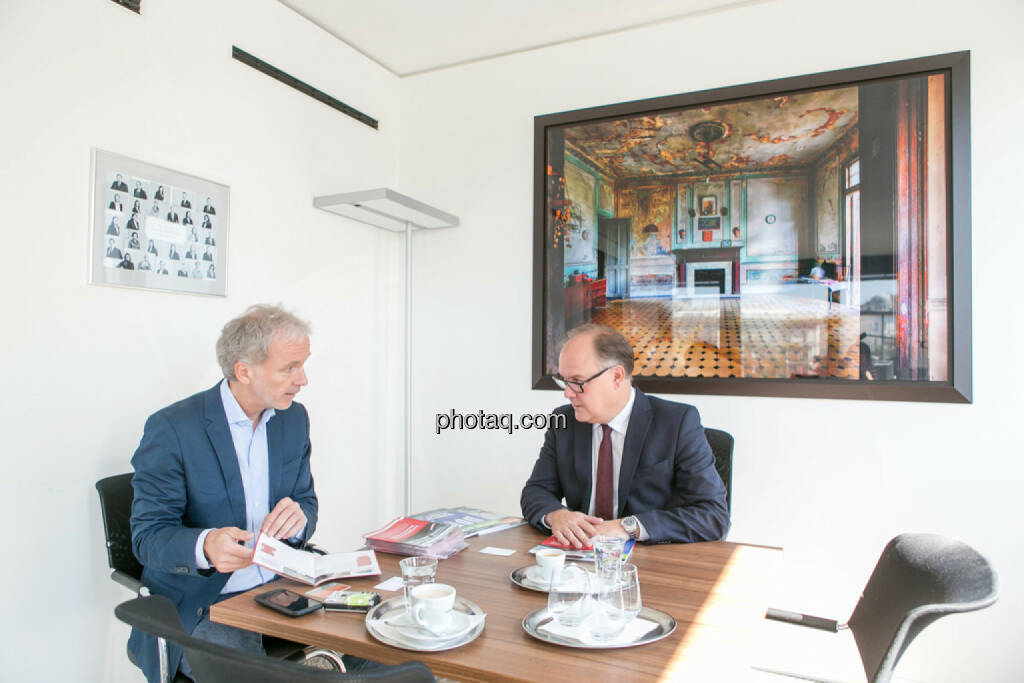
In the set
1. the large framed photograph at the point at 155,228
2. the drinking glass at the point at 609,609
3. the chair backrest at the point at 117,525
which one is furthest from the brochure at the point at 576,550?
the large framed photograph at the point at 155,228

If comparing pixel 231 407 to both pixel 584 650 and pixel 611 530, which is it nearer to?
pixel 611 530

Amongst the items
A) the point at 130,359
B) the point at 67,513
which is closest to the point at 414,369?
the point at 130,359

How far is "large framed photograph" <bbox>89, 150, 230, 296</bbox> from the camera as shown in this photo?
2.59m

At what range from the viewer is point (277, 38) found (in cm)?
346

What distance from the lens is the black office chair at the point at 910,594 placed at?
1321mm

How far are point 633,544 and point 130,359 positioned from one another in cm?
207

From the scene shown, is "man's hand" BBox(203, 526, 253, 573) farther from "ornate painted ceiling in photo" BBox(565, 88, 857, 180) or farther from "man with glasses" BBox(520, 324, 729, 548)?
"ornate painted ceiling in photo" BBox(565, 88, 857, 180)

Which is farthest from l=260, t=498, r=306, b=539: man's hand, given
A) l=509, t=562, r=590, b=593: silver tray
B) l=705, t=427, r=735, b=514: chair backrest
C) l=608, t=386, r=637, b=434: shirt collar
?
l=705, t=427, r=735, b=514: chair backrest

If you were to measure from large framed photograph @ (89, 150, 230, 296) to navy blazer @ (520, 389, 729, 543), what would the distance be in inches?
68.7

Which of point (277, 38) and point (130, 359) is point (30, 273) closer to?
point (130, 359)

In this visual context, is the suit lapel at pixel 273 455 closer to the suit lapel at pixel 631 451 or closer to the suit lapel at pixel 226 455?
the suit lapel at pixel 226 455

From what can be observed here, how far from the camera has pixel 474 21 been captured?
369 centimetres

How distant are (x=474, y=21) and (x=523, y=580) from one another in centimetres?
307

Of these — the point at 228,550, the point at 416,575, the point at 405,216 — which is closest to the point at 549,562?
the point at 416,575
